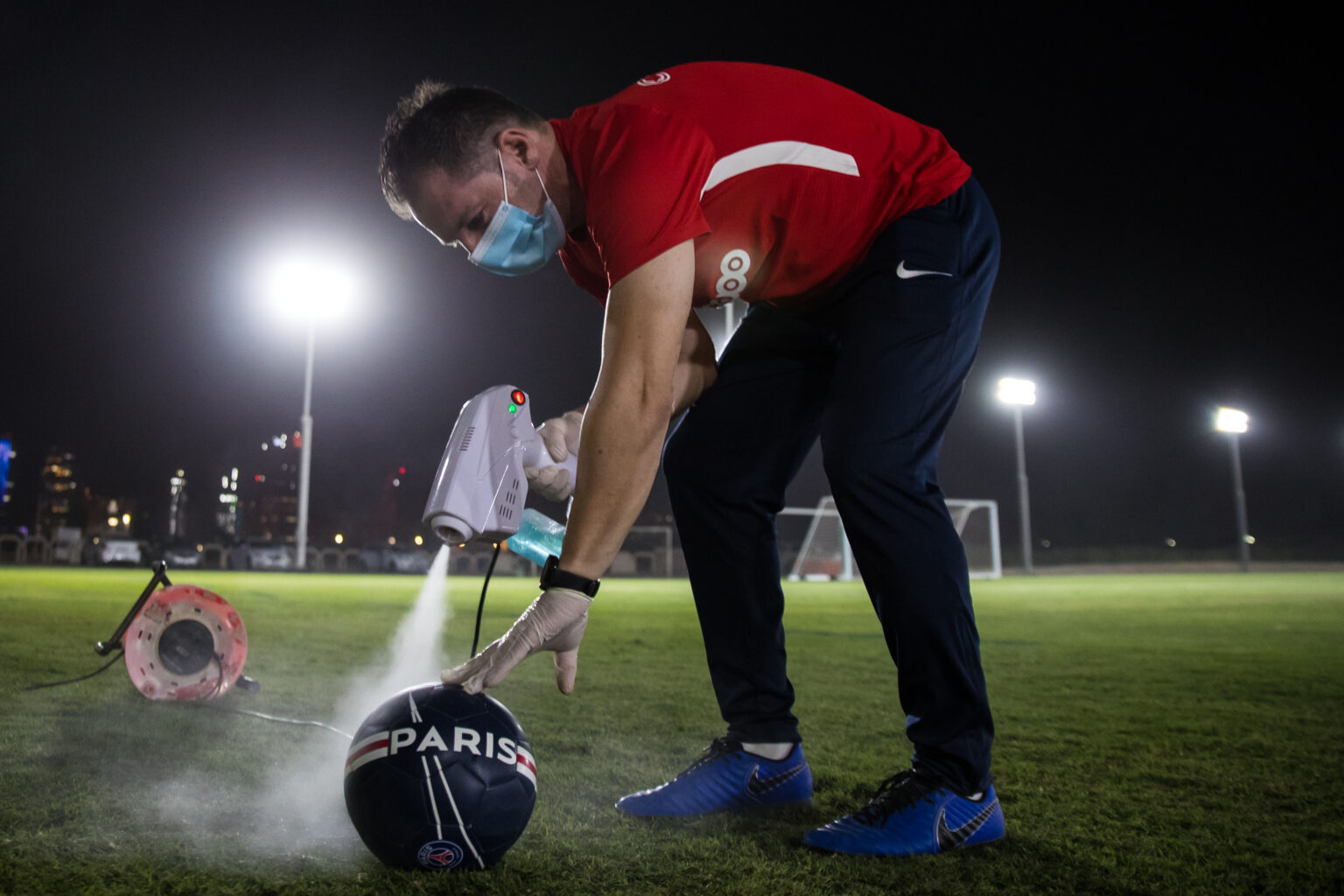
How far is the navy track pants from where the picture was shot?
202 centimetres

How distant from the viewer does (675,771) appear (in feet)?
8.96

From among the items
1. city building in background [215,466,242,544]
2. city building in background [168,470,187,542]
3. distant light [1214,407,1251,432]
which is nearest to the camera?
distant light [1214,407,1251,432]

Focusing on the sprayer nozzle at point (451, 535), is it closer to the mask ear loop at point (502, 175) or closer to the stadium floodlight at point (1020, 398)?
the mask ear loop at point (502, 175)

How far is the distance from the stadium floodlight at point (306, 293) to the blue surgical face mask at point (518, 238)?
2723 centimetres

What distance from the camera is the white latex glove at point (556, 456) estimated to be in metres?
2.41

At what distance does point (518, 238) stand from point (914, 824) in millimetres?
1710

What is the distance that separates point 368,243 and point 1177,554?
158 feet

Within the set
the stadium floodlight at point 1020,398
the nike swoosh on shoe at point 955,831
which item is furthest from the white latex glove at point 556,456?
the stadium floodlight at point 1020,398

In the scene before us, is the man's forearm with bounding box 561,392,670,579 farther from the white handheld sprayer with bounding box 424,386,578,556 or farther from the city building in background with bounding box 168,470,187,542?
the city building in background with bounding box 168,470,187,542

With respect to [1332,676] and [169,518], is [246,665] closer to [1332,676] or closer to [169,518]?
[1332,676]

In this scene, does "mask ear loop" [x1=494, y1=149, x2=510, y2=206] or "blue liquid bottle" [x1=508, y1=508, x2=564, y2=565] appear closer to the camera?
"mask ear loop" [x1=494, y1=149, x2=510, y2=206]

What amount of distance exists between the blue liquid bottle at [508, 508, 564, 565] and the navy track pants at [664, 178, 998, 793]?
38 cm

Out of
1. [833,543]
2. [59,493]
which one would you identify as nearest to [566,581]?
[833,543]

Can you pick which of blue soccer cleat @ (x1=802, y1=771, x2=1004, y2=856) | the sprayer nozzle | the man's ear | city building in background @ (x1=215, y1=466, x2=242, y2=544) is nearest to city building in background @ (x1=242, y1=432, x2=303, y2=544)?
city building in background @ (x1=215, y1=466, x2=242, y2=544)
